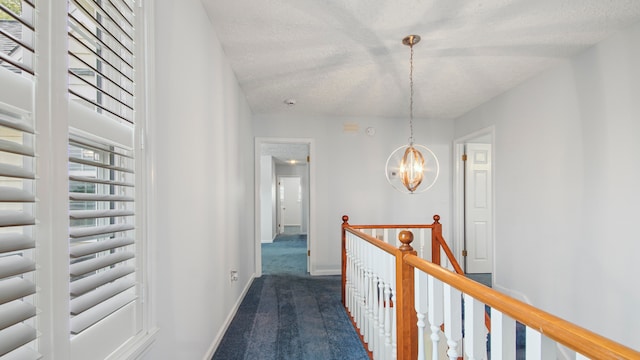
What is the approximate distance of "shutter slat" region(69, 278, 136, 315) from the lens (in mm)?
763

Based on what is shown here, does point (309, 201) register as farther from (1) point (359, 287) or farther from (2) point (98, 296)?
(2) point (98, 296)

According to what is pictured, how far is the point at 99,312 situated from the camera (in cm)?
84

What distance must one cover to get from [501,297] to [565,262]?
2.46 m

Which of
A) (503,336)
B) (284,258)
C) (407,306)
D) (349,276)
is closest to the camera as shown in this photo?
(503,336)

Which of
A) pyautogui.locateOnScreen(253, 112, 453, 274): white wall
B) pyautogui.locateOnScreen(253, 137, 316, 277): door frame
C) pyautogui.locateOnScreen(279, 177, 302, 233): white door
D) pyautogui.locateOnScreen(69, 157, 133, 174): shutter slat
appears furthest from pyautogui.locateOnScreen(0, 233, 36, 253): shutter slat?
pyautogui.locateOnScreen(279, 177, 302, 233): white door

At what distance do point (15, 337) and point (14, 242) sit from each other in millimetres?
196

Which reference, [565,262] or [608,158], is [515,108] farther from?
[565,262]

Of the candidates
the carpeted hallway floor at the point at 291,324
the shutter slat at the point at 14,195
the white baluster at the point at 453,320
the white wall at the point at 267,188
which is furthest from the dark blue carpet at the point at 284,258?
the shutter slat at the point at 14,195

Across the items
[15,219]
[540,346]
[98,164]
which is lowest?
[540,346]

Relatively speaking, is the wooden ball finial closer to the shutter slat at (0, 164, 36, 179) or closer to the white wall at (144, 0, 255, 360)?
the white wall at (144, 0, 255, 360)

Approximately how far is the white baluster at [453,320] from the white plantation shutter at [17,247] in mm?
1198

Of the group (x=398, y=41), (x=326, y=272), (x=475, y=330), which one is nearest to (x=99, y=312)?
(x=475, y=330)

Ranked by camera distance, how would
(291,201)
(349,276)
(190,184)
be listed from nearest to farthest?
1. (190,184)
2. (349,276)
3. (291,201)

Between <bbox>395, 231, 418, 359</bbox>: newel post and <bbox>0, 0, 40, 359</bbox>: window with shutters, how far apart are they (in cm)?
129
